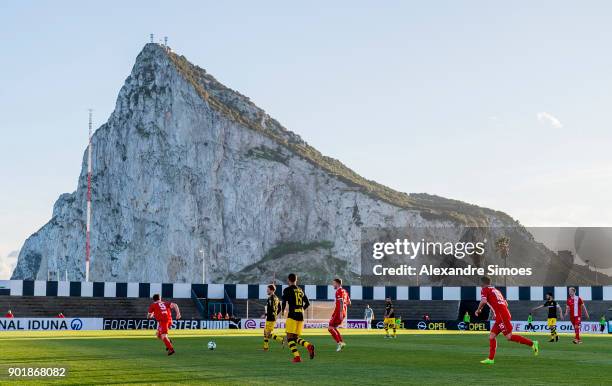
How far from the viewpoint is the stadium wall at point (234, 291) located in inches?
3155

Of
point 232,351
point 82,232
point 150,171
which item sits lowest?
point 232,351

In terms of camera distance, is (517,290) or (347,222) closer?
(517,290)

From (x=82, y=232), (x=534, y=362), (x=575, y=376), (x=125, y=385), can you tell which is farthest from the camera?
(x=82, y=232)

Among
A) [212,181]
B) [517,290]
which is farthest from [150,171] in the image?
[517,290]

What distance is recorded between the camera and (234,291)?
84.0 m

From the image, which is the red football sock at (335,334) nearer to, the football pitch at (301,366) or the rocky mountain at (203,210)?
the football pitch at (301,366)

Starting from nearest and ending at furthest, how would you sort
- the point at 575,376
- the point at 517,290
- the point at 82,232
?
the point at 575,376
the point at 517,290
the point at 82,232

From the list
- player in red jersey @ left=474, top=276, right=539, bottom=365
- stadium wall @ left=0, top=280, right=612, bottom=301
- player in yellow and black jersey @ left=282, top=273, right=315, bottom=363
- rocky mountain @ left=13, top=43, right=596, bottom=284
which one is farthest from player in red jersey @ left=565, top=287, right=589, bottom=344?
rocky mountain @ left=13, top=43, right=596, bottom=284

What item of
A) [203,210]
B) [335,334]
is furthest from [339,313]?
[203,210]

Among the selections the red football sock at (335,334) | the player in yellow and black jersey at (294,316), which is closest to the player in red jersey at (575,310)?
the red football sock at (335,334)

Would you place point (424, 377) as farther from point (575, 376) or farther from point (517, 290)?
point (517, 290)

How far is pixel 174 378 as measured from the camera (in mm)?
17406

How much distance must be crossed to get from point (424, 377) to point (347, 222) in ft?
585

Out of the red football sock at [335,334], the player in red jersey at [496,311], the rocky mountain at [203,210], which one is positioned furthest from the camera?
the rocky mountain at [203,210]
